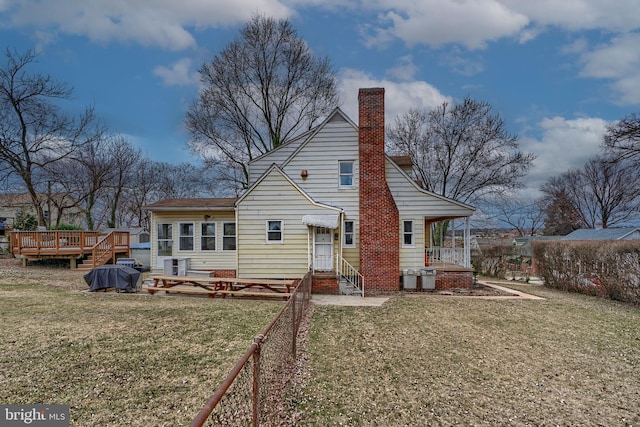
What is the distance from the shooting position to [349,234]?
13555 millimetres

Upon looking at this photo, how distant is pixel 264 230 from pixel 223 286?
9.17 ft

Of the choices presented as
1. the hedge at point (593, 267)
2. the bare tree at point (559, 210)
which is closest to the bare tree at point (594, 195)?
the bare tree at point (559, 210)

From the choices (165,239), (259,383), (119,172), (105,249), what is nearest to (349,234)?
(165,239)

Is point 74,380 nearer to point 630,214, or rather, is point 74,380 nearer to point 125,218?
point 125,218

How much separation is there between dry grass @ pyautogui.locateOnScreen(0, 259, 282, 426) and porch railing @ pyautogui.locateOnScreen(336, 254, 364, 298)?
3.64m

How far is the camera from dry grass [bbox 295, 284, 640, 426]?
12.2 feet

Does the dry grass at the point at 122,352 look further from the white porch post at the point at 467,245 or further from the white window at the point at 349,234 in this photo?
the white porch post at the point at 467,245

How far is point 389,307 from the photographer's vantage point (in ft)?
30.5

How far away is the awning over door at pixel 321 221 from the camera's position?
11953 millimetres

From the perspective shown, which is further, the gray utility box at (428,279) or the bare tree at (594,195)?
the bare tree at (594,195)

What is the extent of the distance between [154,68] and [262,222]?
12328 millimetres

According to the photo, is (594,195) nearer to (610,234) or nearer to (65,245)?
(610,234)

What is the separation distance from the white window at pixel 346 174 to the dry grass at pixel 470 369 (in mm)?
6321

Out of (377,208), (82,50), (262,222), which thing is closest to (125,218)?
(82,50)
